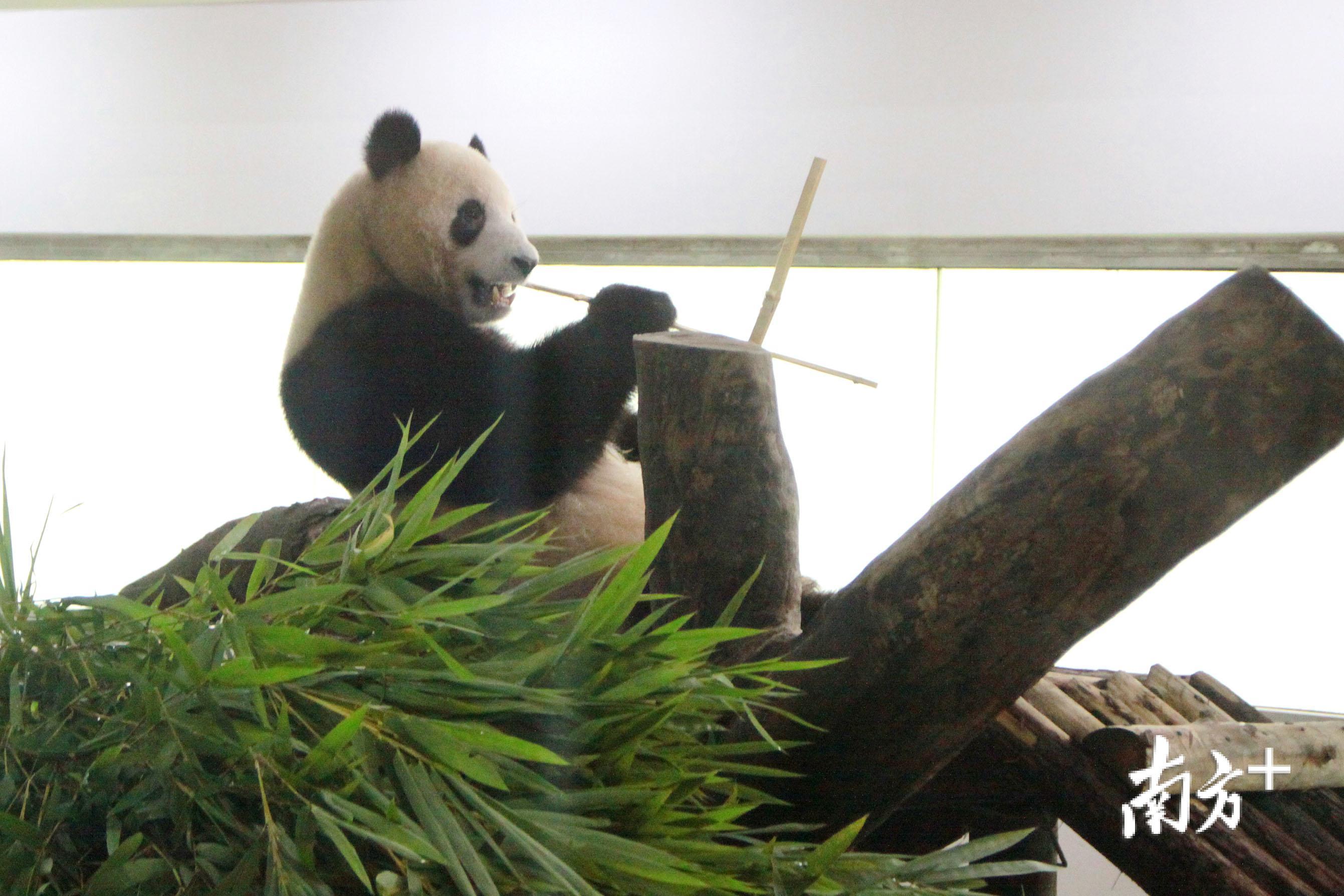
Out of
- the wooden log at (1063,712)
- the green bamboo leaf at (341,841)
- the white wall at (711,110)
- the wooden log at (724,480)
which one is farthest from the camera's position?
the white wall at (711,110)

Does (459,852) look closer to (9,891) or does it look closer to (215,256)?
(9,891)

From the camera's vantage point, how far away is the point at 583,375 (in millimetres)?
1585

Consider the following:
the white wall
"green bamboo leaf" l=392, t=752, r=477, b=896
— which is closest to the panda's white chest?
"green bamboo leaf" l=392, t=752, r=477, b=896

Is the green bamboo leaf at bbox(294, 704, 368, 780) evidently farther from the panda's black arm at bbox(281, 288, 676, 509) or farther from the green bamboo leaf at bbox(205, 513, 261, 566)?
the panda's black arm at bbox(281, 288, 676, 509)

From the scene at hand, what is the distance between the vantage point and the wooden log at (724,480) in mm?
1244

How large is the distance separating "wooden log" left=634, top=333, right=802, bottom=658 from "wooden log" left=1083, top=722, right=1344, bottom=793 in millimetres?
435

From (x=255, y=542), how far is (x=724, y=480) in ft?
2.79

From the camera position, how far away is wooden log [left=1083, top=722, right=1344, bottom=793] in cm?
134

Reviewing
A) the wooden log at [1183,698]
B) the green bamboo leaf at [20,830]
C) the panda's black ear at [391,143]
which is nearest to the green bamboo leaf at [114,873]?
the green bamboo leaf at [20,830]

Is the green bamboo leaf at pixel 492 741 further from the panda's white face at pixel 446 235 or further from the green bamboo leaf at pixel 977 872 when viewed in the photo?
the panda's white face at pixel 446 235

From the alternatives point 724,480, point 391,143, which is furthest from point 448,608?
point 391,143

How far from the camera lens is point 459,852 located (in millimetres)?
789

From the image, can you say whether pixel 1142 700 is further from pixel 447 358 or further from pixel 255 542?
pixel 255 542

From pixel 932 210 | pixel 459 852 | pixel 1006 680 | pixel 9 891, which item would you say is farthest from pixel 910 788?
pixel 932 210
